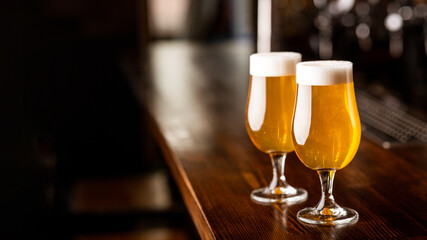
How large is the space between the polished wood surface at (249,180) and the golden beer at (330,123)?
0.12m

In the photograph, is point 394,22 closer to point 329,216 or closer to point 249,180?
point 249,180

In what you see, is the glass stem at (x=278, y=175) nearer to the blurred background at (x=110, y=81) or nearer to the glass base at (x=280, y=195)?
the glass base at (x=280, y=195)

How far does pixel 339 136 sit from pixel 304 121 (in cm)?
6

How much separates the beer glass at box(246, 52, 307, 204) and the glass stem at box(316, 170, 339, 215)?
88mm

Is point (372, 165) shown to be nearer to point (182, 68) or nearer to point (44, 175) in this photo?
point (44, 175)

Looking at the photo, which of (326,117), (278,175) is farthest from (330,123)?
(278,175)

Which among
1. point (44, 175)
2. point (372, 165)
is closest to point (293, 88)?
point (372, 165)

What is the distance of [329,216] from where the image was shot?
973 mm

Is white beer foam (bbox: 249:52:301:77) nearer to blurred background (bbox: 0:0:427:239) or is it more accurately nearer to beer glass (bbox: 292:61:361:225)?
beer glass (bbox: 292:61:361:225)

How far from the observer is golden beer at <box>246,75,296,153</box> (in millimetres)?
1081

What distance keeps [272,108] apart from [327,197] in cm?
19

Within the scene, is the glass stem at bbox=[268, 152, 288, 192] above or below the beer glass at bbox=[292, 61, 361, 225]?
below

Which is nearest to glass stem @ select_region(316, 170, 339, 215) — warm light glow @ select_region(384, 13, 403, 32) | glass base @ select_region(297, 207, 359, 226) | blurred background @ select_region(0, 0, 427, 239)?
glass base @ select_region(297, 207, 359, 226)

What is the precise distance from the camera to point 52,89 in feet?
13.5
